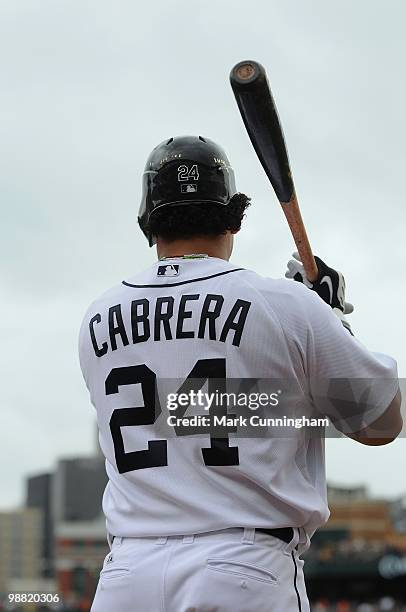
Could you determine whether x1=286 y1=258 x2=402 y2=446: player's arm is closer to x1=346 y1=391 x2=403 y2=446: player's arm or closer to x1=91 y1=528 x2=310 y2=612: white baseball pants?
x1=346 y1=391 x2=403 y2=446: player's arm

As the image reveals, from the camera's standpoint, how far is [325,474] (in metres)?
3.31

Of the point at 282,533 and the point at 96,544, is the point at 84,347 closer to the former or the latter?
the point at 282,533

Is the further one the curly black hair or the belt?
the curly black hair

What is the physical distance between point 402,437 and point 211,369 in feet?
2.56

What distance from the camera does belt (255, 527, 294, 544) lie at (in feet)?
10.2

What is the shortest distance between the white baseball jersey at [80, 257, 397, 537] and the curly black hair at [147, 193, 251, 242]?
153 mm

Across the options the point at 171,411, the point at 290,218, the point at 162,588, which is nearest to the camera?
the point at 162,588

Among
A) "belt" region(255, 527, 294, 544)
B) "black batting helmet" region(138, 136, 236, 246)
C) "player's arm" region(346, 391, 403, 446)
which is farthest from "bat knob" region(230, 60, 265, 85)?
"belt" region(255, 527, 294, 544)

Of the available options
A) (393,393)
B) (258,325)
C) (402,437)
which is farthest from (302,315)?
(402,437)

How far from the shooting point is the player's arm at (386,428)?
3.34 meters

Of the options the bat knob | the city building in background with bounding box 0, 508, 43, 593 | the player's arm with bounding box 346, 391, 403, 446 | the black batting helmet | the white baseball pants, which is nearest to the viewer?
the white baseball pants

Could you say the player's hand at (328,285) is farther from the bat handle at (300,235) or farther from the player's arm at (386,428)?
the player's arm at (386,428)

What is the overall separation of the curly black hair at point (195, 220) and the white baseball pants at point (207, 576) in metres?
1.01

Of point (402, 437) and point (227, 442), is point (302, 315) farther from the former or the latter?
point (402, 437)
